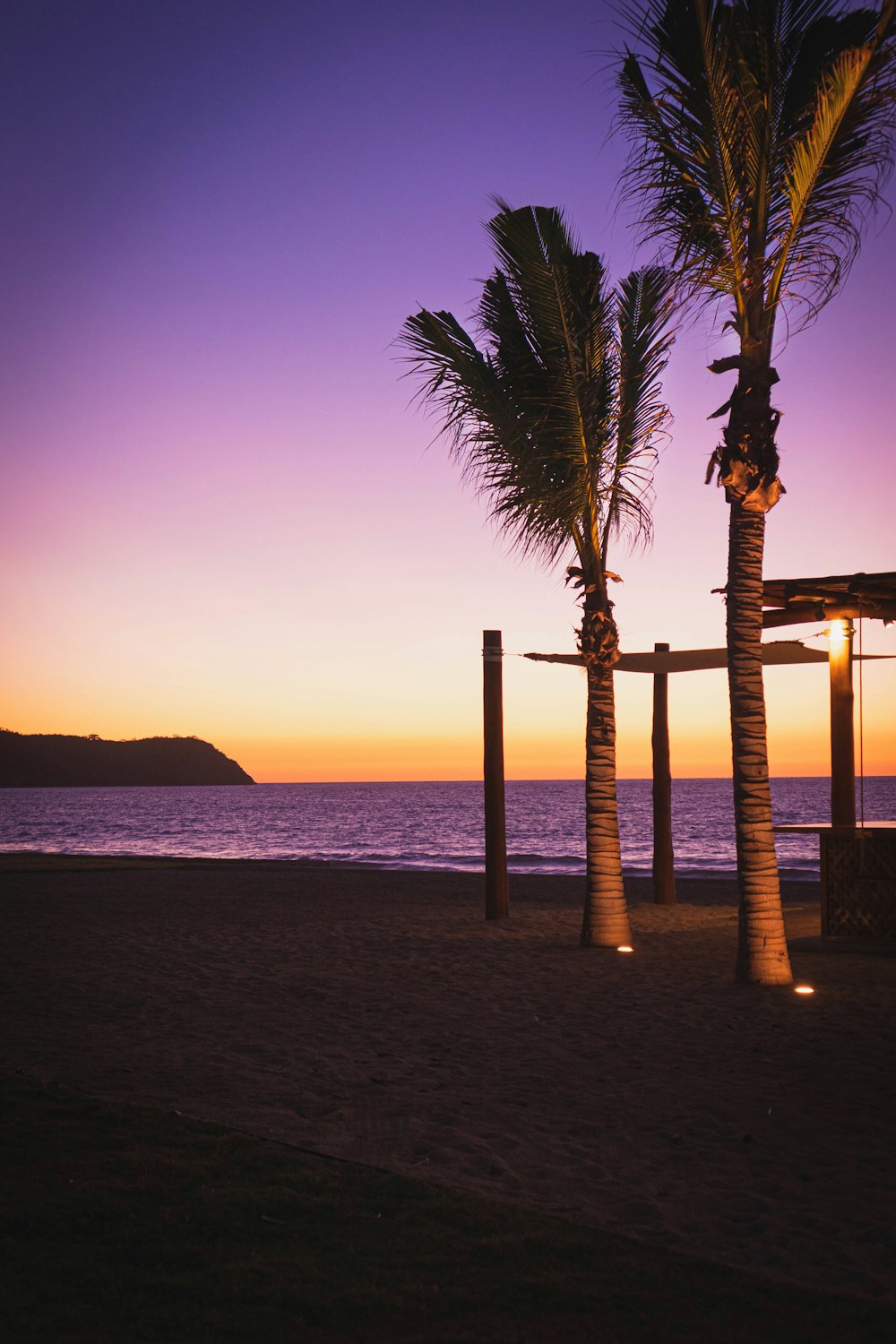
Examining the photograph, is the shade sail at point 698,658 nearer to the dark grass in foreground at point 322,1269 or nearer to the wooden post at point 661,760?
the wooden post at point 661,760

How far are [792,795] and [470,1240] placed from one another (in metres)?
121

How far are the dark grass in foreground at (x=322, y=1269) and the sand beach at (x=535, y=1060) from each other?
1.07 feet

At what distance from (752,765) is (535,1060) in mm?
3918

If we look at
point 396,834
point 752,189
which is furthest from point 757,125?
point 396,834

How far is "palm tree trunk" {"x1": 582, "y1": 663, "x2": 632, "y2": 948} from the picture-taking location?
12.8 m

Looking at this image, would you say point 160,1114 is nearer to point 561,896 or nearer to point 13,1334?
point 13,1334

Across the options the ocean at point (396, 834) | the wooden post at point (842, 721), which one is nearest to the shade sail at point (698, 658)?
the wooden post at point (842, 721)

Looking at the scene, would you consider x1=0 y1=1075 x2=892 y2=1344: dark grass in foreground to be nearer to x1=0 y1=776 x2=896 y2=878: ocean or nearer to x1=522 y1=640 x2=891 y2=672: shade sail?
x1=522 y1=640 x2=891 y2=672: shade sail

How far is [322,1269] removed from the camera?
3.80 m

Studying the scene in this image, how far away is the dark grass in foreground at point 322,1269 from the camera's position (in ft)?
11.0

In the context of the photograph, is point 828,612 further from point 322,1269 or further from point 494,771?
point 322,1269

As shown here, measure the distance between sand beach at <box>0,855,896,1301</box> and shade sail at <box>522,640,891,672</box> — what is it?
141 inches

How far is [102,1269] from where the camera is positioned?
3705 millimetres

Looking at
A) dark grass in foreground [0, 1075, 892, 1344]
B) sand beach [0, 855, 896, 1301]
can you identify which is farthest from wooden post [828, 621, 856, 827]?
dark grass in foreground [0, 1075, 892, 1344]
